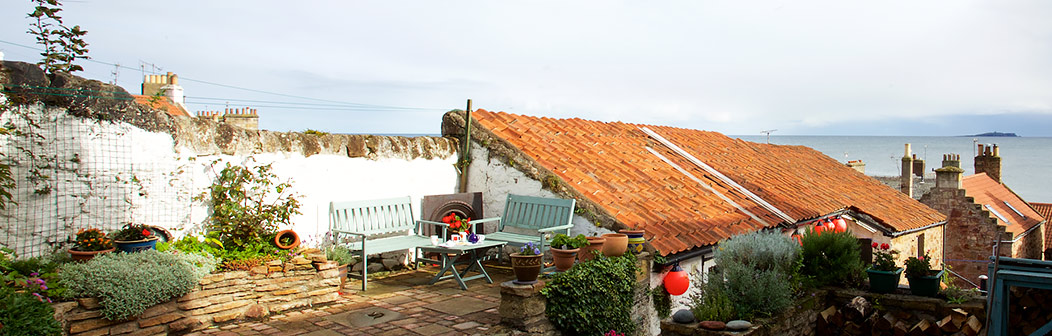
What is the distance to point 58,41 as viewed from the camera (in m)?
5.10

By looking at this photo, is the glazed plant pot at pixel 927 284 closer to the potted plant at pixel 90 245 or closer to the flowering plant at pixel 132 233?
the flowering plant at pixel 132 233

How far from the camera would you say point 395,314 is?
16.9 ft

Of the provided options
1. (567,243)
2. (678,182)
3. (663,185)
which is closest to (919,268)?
(567,243)

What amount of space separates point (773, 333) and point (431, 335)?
281 cm

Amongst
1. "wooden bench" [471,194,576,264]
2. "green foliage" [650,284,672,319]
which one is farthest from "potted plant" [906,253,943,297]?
"wooden bench" [471,194,576,264]

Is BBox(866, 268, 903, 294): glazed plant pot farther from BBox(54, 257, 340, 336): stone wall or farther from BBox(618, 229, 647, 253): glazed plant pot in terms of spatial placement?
BBox(54, 257, 340, 336): stone wall

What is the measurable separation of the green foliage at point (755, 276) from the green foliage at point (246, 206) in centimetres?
412

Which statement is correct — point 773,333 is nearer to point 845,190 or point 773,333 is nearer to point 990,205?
point 845,190

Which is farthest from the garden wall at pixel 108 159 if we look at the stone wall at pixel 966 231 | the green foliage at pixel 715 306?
the stone wall at pixel 966 231

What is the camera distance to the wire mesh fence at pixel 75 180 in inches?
186

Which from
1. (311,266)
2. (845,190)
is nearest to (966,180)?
(845,190)

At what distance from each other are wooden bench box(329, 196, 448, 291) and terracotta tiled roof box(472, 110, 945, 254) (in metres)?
1.62

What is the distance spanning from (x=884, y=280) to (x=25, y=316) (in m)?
6.58

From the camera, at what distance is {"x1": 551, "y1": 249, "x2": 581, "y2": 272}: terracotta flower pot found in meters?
5.45
